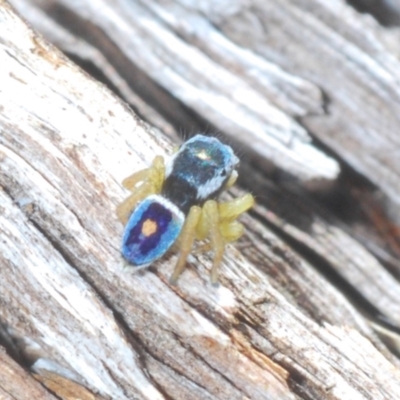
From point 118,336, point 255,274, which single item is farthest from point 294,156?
point 118,336

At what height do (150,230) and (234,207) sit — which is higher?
(234,207)

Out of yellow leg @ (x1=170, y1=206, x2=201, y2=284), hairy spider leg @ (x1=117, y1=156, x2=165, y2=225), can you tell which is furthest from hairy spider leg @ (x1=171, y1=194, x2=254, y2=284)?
hairy spider leg @ (x1=117, y1=156, x2=165, y2=225)

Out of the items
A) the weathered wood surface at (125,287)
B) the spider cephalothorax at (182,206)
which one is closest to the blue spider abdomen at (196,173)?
the spider cephalothorax at (182,206)

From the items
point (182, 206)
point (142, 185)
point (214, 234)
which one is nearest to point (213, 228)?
point (214, 234)

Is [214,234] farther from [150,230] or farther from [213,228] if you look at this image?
[150,230]

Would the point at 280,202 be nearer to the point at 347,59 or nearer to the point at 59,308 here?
the point at 347,59

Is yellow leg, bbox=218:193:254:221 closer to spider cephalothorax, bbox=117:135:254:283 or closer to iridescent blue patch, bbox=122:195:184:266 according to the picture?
spider cephalothorax, bbox=117:135:254:283

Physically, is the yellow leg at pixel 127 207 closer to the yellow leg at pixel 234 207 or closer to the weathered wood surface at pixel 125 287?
the weathered wood surface at pixel 125 287
